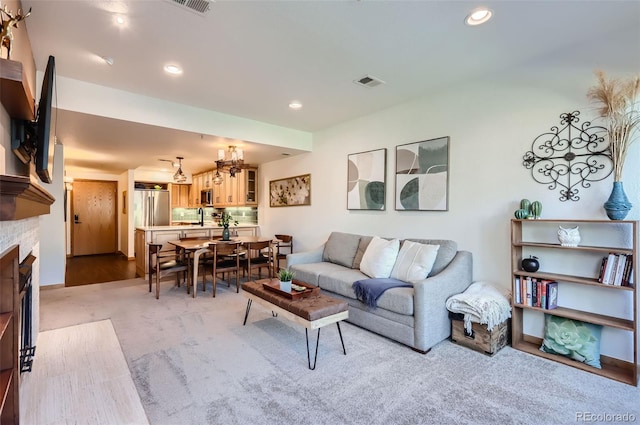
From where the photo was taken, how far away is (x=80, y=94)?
328cm

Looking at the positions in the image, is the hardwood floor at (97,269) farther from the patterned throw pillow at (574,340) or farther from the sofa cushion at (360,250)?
the patterned throw pillow at (574,340)

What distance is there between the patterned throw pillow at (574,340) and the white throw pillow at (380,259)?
5.13 ft

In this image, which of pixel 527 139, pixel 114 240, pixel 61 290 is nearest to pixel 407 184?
pixel 527 139

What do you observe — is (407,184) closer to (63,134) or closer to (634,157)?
(634,157)

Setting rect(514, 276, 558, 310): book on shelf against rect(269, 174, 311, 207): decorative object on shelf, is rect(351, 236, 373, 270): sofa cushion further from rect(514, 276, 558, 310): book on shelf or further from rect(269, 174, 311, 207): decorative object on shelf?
rect(514, 276, 558, 310): book on shelf

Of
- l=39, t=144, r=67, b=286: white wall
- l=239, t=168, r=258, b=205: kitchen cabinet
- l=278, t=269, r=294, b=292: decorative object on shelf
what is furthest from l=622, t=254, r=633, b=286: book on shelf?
l=39, t=144, r=67, b=286: white wall

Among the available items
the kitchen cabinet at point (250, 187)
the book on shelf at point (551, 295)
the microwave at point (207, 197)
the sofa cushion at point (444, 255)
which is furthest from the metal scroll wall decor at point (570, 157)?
the microwave at point (207, 197)

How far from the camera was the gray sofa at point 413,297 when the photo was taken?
272cm

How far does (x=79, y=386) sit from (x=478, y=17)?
12.2 ft

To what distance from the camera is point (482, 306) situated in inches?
104

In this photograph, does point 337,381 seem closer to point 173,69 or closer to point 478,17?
point 478,17

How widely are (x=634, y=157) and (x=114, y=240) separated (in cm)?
1092

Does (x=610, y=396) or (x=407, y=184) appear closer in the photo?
(x=610, y=396)

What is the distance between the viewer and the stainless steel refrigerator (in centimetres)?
790
